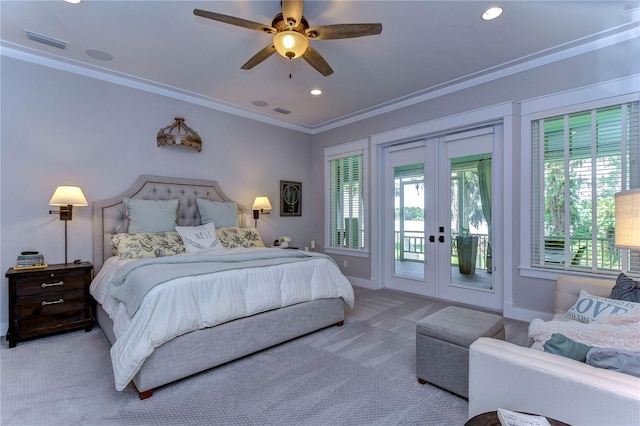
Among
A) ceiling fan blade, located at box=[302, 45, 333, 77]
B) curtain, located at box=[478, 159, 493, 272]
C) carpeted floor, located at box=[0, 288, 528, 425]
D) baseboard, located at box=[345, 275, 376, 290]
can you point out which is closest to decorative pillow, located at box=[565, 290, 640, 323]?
carpeted floor, located at box=[0, 288, 528, 425]

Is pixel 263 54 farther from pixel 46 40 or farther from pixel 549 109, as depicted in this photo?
pixel 549 109

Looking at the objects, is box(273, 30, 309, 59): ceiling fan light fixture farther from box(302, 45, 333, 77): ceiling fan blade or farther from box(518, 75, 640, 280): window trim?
box(518, 75, 640, 280): window trim

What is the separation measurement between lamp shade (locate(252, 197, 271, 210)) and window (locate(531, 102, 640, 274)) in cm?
345

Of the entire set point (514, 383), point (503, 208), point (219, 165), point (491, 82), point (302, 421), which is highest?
point (491, 82)

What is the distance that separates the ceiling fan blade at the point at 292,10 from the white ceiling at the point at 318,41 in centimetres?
35

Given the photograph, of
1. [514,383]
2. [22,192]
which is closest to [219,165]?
[22,192]

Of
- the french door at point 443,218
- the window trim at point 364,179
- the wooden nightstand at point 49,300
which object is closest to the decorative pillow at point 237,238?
the wooden nightstand at point 49,300

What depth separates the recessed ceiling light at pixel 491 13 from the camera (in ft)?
8.21

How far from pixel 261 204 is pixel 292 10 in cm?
302

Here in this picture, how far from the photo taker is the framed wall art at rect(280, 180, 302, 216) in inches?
215

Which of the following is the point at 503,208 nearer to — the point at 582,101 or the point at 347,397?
the point at 582,101

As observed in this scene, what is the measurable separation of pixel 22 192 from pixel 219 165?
2190 millimetres

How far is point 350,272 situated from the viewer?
540 cm

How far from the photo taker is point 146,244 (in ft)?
11.1
